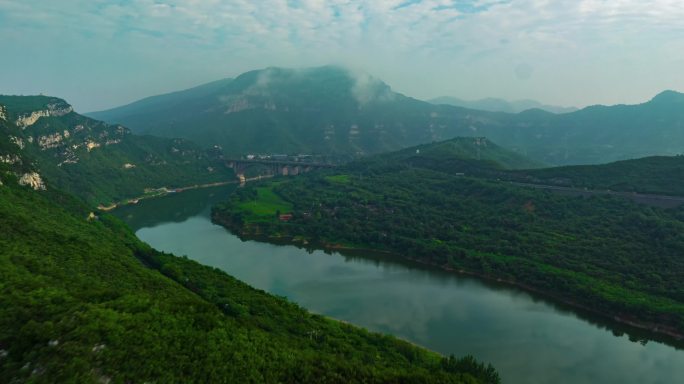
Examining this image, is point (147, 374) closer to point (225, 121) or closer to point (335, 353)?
point (335, 353)

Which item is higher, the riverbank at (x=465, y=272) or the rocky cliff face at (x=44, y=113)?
the rocky cliff face at (x=44, y=113)

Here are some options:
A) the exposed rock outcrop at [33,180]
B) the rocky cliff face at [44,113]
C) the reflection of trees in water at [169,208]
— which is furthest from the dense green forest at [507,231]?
the rocky cliff face at [44,113]

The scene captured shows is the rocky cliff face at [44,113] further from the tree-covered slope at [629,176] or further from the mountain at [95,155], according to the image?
the tree-covered slope at [629,176]

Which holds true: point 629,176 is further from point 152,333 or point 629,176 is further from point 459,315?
point 152,333

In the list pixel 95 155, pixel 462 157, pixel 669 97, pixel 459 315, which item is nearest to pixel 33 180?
pixel 459 315

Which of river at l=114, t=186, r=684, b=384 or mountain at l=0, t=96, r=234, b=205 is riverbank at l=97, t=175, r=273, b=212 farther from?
river at l=114, t=186, r=684, b=384

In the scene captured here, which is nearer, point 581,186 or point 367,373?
point 367,373

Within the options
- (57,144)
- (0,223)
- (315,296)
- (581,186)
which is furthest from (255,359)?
(57,144)
